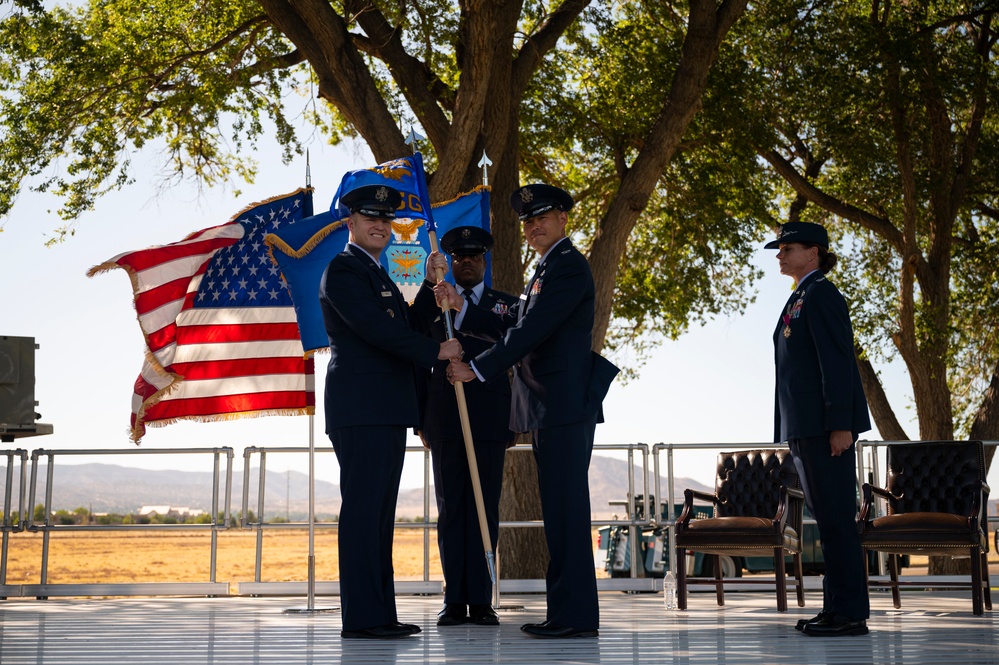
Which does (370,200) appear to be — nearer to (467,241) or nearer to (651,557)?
(467,241)

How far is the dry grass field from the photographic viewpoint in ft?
98.7

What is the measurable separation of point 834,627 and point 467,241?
2865mm

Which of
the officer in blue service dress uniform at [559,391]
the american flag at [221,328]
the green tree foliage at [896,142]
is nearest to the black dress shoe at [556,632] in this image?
the officer in blue service dress uniform at [559,391]

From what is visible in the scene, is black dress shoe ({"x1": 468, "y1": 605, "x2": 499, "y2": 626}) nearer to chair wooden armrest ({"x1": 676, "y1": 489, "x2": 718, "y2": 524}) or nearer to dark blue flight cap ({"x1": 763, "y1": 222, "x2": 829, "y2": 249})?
chair wooden armrest ({"x1": 676, "y1": 489, "x2": 718, "y2": 524})

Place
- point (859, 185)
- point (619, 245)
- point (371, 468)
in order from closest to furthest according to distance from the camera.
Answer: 1. point (371, 468)
2. point (619, 245)
3. point (859, 185)

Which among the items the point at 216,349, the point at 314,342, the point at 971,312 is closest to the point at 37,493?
the point at 216,349

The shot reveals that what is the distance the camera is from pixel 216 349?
7.77 metres

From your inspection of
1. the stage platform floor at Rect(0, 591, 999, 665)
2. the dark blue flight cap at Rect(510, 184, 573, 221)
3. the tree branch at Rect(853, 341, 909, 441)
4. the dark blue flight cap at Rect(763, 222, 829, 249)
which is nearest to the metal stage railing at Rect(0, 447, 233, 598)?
the stage platform floor at Rect(0, 591, 999, 665)

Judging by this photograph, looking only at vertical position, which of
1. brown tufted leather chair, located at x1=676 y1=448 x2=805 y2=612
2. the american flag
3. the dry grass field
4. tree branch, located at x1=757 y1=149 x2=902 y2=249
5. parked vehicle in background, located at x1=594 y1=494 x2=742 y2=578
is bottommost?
the dry grass field

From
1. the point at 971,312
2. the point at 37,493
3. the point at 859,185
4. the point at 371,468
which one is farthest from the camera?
the point at 971,312

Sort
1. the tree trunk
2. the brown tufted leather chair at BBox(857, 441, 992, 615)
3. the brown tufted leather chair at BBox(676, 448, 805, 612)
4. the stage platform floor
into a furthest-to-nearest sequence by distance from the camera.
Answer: the tree trunk
the brown tufted leather chair at BBox(676, 448, 805, 612)
the brown tufted leather chair at BBox(857, 441, 992, 615)
the stage platform floor

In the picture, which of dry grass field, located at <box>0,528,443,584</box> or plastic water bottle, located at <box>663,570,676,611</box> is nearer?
plastic water bottle, located at <box>663,570,676,611</box>

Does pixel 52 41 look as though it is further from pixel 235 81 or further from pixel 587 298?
pixel 587 298

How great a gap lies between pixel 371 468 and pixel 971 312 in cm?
1445
